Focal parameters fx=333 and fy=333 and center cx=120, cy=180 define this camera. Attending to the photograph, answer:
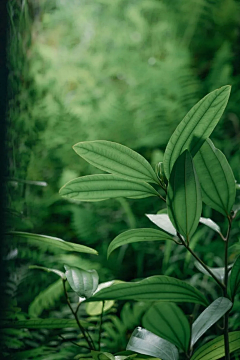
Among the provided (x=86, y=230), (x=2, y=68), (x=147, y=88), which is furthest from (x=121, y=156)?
(x=147, y=88)

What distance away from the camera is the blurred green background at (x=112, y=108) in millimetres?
983

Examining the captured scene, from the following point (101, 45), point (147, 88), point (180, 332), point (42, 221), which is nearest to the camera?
point (180, 332)

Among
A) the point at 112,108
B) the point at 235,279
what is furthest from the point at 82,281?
the point at 112,108

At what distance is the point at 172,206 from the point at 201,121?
0.37 feet

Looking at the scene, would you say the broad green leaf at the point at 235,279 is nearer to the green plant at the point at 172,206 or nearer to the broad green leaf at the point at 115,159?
the green plant at the point at 172,206

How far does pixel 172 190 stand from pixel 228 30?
1414 millimetres

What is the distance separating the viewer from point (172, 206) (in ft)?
1.35

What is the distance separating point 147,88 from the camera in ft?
4.71

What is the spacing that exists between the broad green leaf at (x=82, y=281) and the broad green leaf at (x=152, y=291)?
0.01m

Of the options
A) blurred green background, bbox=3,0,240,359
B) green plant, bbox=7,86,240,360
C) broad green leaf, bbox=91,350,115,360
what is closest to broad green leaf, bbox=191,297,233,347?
green plant, bbox=7,86,240,360

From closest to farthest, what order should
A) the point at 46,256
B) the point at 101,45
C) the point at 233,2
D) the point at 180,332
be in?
the point at 180,332 < the point at 46,256 < the point at 233,2 < the point at 101,45

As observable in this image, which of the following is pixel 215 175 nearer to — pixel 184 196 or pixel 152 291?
pixel 184 196

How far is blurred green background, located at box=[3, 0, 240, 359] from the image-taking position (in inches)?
38.7

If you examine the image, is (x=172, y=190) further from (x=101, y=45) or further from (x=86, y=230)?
(x=101, y=45)
